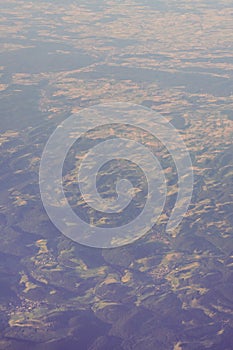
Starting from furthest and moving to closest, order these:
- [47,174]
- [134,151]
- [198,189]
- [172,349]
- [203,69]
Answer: [203,69]
[134,151]
[47,174]
[198,189]
[172,349]

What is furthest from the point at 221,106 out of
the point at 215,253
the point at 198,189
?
the point at 215,253

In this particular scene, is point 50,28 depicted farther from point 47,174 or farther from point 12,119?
point 47,174

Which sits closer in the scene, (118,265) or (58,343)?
(58,343)

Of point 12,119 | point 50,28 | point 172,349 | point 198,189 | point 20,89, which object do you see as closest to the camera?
point 172,349

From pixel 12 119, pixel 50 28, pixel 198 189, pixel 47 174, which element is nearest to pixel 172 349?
pixel 198 189

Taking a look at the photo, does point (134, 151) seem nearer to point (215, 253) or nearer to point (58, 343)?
point (215, 253)

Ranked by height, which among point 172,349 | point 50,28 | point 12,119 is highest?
point 50,28

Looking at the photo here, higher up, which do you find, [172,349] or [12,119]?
[12,119]
